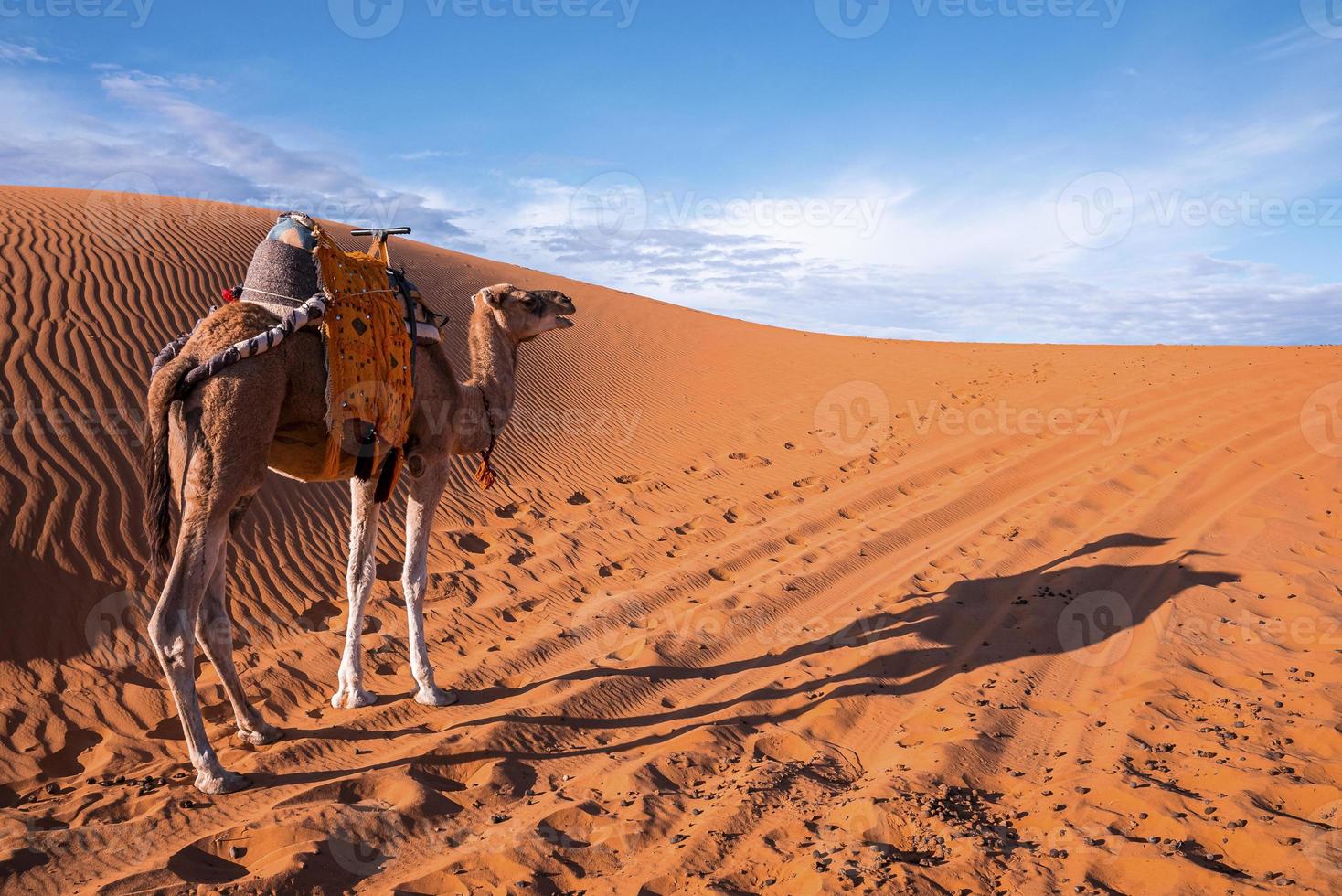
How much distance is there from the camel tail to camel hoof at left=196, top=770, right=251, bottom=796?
3.97 ft

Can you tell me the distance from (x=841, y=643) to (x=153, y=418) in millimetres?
5250

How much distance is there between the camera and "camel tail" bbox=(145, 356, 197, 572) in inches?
178

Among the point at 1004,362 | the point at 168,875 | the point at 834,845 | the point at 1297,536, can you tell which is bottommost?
the point at 168,875

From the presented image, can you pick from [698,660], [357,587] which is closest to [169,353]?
[357,587]

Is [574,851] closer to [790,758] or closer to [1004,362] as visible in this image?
[790,758]

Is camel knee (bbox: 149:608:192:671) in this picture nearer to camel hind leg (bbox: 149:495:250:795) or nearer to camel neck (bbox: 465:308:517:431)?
camel hind leg (bbox: 149:495:250:795)

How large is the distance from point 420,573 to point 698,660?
232 cm

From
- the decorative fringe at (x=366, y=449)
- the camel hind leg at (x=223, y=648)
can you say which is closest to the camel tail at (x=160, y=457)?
the camel hind leg at (x=223, y=648)

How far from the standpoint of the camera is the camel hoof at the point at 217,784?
4543 millimetres

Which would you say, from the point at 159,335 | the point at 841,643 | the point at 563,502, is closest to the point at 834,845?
the point at 841,643

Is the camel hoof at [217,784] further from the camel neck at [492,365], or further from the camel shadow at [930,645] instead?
the camel neck at [492,365]

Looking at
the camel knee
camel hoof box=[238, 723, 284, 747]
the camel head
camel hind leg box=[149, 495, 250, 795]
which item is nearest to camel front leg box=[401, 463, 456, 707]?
camel hoof box=[238, 723, 284, 747]

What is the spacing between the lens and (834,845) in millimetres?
4016

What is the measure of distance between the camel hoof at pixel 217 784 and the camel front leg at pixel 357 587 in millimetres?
1154
